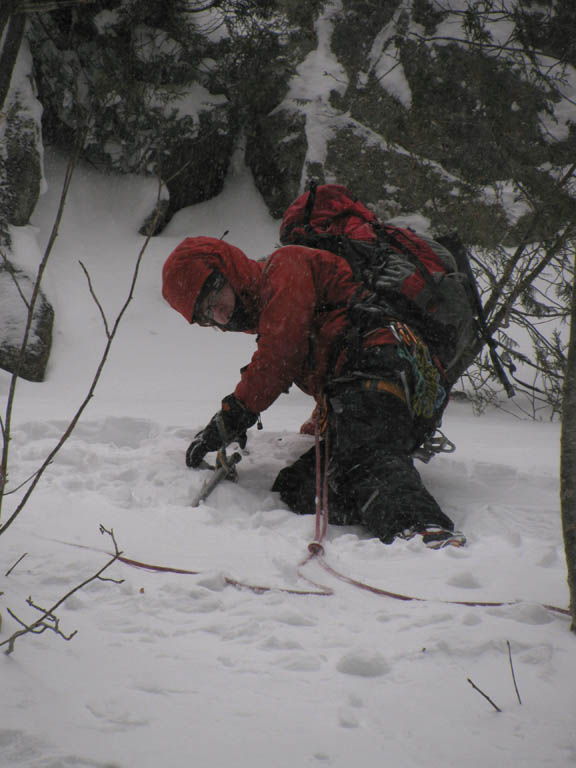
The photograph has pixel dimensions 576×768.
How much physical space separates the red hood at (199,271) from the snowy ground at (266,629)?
33.0 inches

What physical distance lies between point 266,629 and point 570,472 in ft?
2.68

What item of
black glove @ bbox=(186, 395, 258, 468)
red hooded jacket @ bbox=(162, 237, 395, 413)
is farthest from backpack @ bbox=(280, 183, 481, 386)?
black glove @ bbox=(186, 395, 258, 468)

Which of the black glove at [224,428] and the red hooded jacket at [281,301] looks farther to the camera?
the black glove at [224,428]

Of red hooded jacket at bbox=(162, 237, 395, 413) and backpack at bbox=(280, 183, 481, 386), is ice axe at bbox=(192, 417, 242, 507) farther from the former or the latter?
backpack at bbox=(280, 183, 481, 386)

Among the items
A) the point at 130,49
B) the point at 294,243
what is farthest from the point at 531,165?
the point at 130,49

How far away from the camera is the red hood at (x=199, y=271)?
300 cm

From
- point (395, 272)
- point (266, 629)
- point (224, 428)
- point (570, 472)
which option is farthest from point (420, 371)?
point (266, 629)

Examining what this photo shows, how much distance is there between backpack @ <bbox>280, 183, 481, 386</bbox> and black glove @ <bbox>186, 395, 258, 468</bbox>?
0.70m

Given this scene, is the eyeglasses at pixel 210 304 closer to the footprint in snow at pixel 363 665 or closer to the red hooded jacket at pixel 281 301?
the red hooded jacket at pixel 281 301

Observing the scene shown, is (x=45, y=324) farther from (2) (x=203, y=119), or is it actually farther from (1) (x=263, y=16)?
(1) (x=263, y=16)

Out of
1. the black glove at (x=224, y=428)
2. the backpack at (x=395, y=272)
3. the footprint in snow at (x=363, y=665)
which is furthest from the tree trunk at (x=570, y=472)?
the black glove at (x=224, y=428)

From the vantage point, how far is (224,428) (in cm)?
299

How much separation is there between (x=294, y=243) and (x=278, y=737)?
8.63 ft

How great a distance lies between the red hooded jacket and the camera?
A: 288 cm
